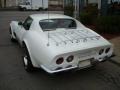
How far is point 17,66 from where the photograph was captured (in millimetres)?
5988

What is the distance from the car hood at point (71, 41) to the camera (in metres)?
4.57

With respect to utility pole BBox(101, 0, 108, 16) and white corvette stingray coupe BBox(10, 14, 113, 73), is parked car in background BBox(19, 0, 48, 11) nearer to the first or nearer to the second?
utility pole BBox(101, 0, 108, 16)

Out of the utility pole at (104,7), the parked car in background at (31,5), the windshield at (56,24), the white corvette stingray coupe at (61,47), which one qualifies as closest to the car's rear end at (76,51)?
the white corvette stingray coupe at (61,47)

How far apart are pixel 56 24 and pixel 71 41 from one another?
1.30 meters

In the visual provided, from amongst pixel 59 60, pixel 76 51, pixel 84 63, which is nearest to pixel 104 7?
pixel 84 63

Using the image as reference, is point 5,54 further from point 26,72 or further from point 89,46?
point 89,46

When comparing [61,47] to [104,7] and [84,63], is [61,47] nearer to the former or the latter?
[84,63]

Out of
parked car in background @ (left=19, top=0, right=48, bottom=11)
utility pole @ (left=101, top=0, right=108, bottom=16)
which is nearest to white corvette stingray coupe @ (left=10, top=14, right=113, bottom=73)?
utility pole @ (left=101, top=0, right=108, bottom=16)

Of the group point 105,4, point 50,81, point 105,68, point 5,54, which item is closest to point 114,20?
point 105,4

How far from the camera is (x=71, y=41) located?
482 cm

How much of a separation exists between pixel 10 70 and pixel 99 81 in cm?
233

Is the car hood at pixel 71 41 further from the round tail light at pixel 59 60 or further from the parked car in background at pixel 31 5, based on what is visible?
the parked car in background at pixel 31 5

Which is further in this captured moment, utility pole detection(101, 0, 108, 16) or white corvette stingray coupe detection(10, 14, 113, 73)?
utility pole detection(101, 0, 108, 16)

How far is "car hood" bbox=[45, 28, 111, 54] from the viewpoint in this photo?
4.57 metres
